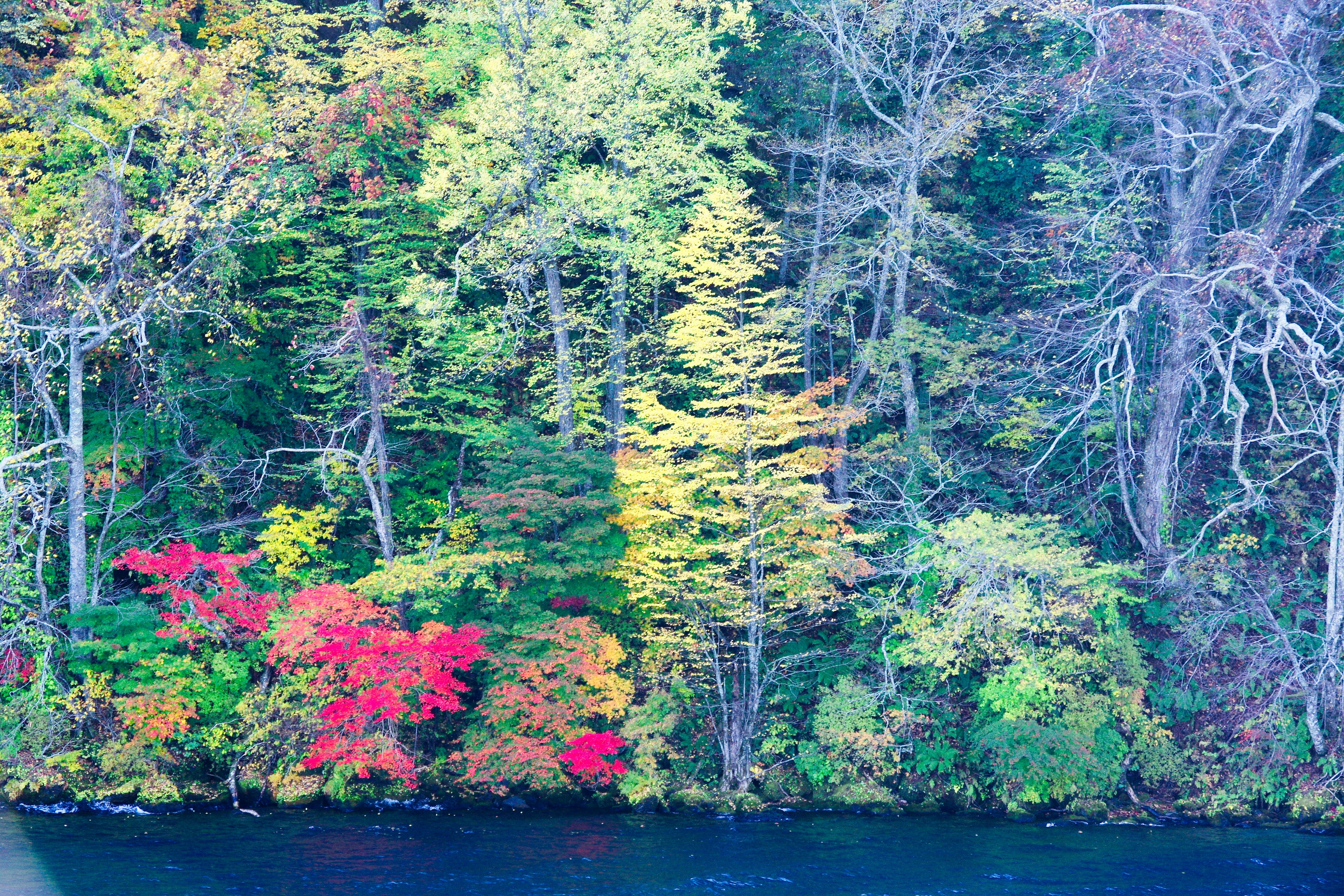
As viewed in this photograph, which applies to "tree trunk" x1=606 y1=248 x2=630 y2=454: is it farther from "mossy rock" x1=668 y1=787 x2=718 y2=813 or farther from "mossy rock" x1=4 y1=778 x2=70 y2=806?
"mossy rock" x1=4 y1=778 x2=70 y2=806

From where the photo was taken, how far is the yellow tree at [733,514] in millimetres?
18781

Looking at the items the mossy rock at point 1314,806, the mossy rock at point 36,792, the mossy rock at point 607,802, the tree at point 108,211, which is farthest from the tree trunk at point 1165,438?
the mossy rock at point 36,792

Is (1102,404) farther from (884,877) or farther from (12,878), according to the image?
(12,878)

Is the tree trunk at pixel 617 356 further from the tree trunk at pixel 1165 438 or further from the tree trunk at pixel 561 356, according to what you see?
the tree trunk at pixel 1165 438

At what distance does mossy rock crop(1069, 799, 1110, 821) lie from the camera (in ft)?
57.9

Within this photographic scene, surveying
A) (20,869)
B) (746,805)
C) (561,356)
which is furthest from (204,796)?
(561,356)

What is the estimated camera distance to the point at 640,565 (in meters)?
19.1

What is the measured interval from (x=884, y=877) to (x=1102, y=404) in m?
10.9

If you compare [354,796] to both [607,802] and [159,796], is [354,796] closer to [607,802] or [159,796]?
[159,796]

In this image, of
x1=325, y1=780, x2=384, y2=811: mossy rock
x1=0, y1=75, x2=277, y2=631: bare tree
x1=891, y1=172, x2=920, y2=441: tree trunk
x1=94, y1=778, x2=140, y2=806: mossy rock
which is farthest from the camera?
x1=891, y1=172, x2=920, y2=441: tree trunk

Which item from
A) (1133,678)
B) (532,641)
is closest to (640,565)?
(532,641)

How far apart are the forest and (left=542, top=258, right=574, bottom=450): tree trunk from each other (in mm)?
186

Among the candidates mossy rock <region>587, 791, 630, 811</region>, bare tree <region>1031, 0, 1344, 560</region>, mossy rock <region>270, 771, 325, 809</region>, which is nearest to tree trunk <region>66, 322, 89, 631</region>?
mossy rock <region>270, 771, 325, 809</region>

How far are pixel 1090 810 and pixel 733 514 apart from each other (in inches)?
297
